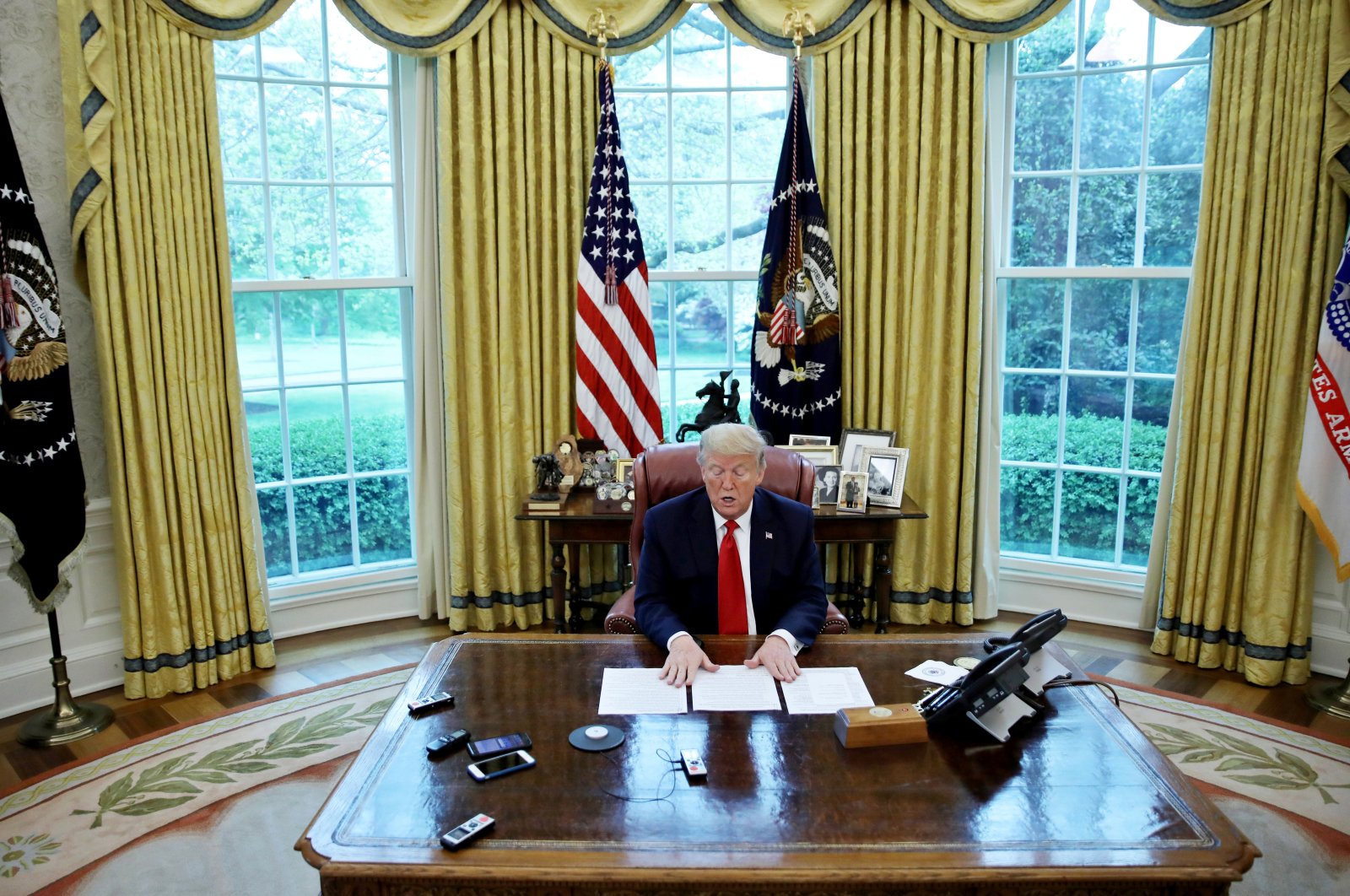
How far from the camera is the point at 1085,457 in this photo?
182 inches

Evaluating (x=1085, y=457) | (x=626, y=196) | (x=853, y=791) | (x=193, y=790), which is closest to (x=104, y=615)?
(x=193, y=790)

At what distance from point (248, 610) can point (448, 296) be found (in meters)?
1.55

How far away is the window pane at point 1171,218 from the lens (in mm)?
4281

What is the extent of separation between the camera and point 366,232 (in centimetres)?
453

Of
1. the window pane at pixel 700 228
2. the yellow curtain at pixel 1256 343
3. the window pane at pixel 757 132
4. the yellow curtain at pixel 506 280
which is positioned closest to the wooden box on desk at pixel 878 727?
the yellow curtain at pixel 1256 343

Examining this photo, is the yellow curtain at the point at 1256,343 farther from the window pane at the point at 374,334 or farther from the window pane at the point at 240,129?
the window pane at the point at 240,129

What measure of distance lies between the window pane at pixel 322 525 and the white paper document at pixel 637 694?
261 cm

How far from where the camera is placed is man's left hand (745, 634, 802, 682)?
7.86ft

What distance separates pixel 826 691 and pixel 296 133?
3370 mm

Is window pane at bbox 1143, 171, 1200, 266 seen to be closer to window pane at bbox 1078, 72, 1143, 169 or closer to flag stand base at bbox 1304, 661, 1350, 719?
window pane at bbox 1078, 72, 1143, 169

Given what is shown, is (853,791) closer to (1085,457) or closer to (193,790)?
(193,790)

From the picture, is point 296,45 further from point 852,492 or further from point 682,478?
point 852,492

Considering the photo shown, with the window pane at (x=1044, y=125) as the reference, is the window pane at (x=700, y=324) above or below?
below

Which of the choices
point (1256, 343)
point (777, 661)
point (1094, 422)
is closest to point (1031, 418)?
point (1094, 422)
